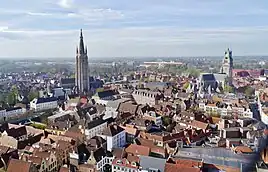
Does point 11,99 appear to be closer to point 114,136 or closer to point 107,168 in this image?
point 114,136

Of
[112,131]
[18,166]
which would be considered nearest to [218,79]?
[112,131]

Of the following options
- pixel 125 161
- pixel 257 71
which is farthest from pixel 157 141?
pixel 257 71

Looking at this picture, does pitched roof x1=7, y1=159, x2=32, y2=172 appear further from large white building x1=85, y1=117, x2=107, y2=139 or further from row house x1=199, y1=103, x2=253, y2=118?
row house x1=199, y1=103, x2=253, y2=118

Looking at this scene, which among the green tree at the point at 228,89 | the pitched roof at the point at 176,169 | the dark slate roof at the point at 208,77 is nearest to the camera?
the pitched roof at the point at 176,169

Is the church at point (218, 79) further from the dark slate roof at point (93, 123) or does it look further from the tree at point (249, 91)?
the dark slate roof at point (93, 123)

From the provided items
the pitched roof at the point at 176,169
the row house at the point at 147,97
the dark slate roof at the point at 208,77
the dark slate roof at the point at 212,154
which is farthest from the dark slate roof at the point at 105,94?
the pitched roof at the point at 176,169

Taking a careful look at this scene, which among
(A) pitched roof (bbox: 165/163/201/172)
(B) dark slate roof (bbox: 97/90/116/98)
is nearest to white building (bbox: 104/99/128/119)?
(B) dark slate roof (bbox: 97/90/116/98)

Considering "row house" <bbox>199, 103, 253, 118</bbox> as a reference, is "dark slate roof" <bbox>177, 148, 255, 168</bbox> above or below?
above
